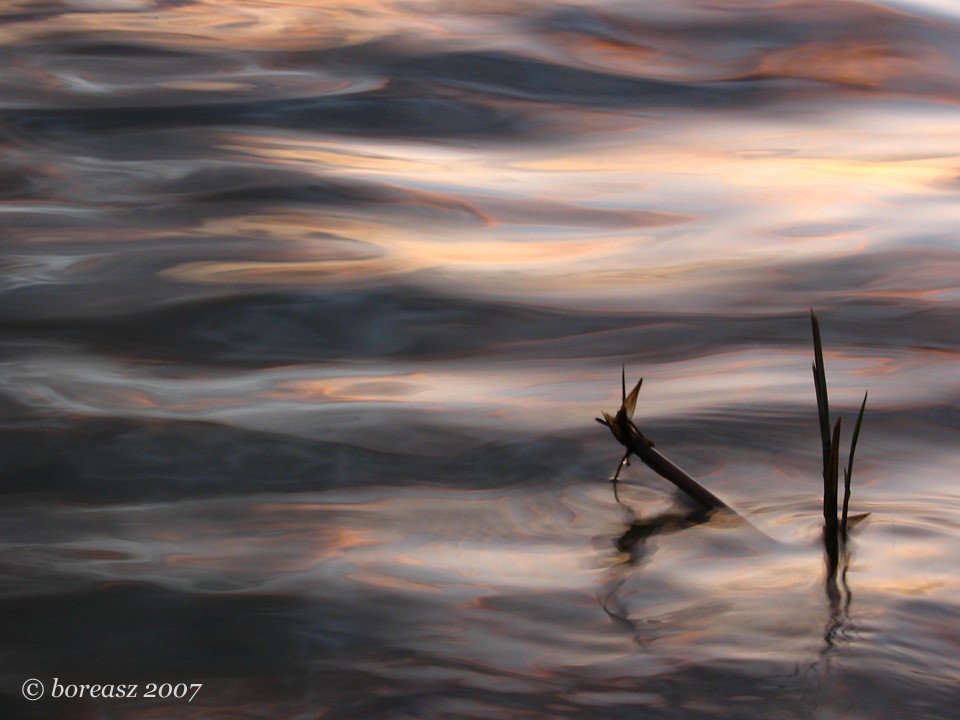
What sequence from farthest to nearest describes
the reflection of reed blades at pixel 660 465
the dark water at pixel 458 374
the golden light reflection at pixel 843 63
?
the golden light reflection at pixel 843 63, the reflection of reed blades at pixel 660 465, the dark water at pixel 458 374

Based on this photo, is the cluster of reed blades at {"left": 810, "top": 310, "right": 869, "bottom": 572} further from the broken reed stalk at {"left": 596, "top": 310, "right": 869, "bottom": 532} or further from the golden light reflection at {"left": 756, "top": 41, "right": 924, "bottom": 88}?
the golden light reflection at {"left": 756, "top": 41, "right": 924, "bottom": 88}

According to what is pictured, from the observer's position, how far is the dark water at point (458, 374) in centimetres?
86

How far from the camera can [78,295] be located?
1549 millimetres

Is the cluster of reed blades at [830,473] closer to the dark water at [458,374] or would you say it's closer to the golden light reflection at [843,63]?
the dark water at [458,374]

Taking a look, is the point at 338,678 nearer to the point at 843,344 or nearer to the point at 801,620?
the point at 801,620

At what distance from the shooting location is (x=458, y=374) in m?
1.39

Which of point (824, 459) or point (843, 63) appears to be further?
point (843, 63)

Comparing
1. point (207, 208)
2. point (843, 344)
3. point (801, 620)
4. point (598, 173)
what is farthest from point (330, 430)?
point (598, 173)

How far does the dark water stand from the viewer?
0.86 m

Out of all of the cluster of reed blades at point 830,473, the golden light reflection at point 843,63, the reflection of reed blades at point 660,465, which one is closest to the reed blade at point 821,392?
the cluster of reed blades at point 830,473

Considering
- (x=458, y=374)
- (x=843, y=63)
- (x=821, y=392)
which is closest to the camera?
(x=821, y=392)

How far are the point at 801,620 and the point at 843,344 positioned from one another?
66cm

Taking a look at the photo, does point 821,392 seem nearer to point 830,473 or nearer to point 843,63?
point 830,473

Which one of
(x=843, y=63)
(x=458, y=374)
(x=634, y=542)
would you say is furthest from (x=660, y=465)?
(x=843, y=63)
